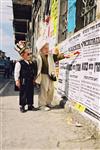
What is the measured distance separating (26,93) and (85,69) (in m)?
3.29

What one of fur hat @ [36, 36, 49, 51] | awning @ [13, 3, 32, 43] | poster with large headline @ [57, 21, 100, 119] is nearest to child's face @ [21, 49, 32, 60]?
poster with large headline @ [57, 21, 100, 119]

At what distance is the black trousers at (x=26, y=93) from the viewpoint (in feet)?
42.1

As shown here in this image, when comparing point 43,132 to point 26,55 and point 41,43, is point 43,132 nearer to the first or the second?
point 26,55

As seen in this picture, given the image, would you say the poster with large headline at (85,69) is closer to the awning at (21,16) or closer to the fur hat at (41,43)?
the fur hat at (41,43)

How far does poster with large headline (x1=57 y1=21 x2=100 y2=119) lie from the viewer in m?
9.00

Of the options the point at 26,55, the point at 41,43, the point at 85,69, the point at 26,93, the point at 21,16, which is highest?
the point at 21,16

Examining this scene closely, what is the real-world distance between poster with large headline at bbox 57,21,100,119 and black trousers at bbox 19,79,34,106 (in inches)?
38.0

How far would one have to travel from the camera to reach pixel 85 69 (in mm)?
10023

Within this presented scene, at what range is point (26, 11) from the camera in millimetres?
45812

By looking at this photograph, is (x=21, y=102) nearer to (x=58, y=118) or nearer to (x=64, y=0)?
(x=58, y=118)

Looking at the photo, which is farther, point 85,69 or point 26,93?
point 26,93

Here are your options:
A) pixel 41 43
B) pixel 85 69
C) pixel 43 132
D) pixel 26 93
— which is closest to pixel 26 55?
pixel 26 93

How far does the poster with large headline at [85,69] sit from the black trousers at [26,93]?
966 millimetres

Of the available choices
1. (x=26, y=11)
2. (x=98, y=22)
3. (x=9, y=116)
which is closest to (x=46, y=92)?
(x=9, y=116)
